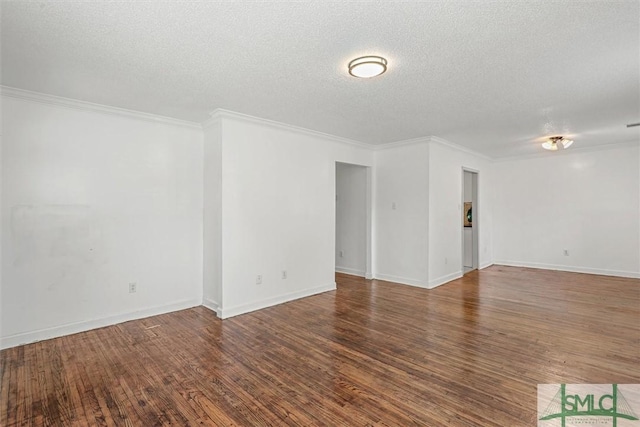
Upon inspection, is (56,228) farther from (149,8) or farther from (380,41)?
(380,41)

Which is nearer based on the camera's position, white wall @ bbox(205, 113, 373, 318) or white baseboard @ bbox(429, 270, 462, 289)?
white wall @ bbox(205, 113, 373, 318)

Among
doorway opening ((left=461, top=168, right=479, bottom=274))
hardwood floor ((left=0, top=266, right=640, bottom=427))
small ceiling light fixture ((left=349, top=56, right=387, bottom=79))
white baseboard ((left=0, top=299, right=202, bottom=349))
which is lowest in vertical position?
hardwood floor ((left=0, top=266, right=640, bottom=427))

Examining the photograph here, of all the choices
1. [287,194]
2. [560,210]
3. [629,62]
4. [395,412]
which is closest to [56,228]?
[287,194]

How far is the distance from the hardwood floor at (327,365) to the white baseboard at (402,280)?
102 cm

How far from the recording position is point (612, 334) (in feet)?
11.2

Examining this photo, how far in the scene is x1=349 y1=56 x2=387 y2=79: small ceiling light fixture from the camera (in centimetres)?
256

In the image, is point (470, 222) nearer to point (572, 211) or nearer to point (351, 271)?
point (572, 211)

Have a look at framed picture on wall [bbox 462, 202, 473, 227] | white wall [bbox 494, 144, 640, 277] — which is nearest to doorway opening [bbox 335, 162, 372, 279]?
framed picture on wall [bbox 462, 202, 473, 227]

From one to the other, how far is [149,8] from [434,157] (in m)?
4.74

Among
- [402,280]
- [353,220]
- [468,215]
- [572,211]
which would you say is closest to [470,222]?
[468,215]

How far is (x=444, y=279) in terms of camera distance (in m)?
5.88

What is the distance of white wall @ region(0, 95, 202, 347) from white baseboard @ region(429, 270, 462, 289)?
3.78 meters

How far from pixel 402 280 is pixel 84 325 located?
15.5ft

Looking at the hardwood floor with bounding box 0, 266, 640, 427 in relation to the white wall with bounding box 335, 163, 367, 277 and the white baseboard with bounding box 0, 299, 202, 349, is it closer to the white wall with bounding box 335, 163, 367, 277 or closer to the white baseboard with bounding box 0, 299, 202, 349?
the white baseboard with bounding box 0, 299, 202, 349
